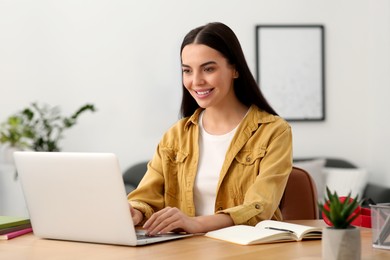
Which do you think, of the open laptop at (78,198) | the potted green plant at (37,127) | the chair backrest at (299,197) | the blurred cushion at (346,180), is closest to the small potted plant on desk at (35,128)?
the potted green plant at (37,127)

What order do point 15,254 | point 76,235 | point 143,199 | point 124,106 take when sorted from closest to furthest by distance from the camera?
point 15,254 < point 76,235 < point 143,199 < point 124,106

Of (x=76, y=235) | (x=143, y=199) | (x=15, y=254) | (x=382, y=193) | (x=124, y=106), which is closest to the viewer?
(x=15, y=254)

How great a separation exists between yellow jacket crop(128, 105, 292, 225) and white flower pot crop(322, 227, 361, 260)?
2.30 feet

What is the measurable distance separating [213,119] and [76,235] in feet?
2.81

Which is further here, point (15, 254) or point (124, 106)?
point (124, 106)

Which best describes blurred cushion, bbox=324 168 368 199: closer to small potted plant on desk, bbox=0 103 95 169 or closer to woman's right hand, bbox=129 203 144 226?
small potted plant on desk, bbox=0 103 95 169

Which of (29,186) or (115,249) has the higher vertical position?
(29,186)

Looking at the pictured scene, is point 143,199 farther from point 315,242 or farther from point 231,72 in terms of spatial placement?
point 315,242

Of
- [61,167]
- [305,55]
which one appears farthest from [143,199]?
[305,55]

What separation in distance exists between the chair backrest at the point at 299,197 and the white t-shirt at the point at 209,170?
0.83ft

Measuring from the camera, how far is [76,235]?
6.82 ft

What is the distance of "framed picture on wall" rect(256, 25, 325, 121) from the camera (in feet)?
18.6

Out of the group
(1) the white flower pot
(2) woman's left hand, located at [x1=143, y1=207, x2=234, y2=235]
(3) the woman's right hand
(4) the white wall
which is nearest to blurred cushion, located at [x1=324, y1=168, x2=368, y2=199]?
(4) the white wall

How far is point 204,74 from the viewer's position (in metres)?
2.62
